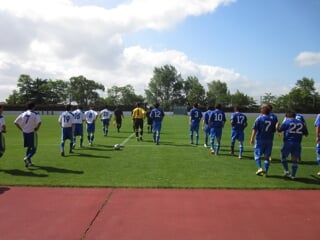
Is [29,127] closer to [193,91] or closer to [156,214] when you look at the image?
[156,214]

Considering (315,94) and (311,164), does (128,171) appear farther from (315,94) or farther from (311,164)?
(315,94)

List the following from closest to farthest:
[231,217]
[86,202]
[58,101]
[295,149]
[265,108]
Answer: [231,217] < [86,202] < [295,149] < [265,108] < [58,101]

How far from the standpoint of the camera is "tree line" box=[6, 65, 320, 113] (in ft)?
346

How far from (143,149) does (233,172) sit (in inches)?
232

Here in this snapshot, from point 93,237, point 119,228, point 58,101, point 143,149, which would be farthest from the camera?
point 58,101

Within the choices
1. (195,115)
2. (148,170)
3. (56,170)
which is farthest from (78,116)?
(148,170)

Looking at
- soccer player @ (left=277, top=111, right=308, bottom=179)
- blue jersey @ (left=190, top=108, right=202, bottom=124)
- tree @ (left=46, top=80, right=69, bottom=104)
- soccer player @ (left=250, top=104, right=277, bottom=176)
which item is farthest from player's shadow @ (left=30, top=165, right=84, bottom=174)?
tree @ (left=46, top=80, right=69, bottom=104)

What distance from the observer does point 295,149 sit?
394 inches

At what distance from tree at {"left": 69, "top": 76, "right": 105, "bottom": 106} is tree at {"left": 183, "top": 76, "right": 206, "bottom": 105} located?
29.1 m

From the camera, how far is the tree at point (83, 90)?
119375 millimetres

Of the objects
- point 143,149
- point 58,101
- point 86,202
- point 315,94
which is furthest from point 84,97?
point 86,202

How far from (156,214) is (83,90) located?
11748 cm

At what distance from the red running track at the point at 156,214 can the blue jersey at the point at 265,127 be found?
223 centimetres

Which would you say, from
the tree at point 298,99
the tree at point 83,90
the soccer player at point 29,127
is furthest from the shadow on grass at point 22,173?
the tree at point 83,90
